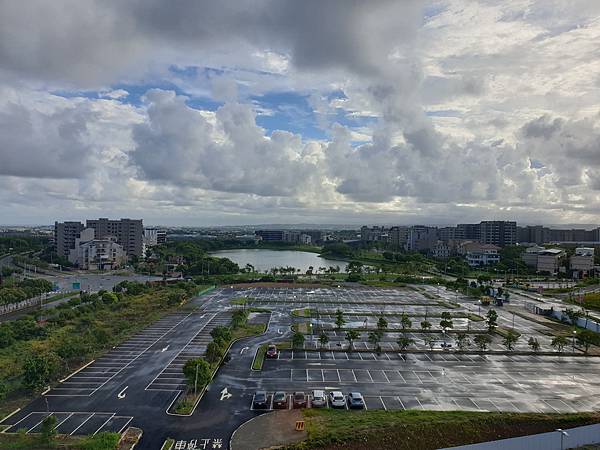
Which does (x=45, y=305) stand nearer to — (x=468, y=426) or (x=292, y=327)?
(x=292, y=327)

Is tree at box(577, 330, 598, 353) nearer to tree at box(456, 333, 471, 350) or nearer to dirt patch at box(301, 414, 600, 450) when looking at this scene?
tree at box(456, 333, 471, 350)

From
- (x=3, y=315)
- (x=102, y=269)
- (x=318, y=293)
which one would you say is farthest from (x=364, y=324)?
(x=102, y=269)

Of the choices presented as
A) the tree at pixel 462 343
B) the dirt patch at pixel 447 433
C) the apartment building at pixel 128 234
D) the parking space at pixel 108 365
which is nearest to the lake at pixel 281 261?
the apartment building at pixel 128 234

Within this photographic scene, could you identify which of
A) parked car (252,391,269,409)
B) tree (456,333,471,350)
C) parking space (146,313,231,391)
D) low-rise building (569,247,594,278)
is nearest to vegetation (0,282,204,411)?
parking space (146,313,231,391)

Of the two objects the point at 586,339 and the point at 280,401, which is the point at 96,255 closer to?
the point at 280,401

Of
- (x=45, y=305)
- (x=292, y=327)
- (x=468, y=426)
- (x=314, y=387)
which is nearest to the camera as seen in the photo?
(x=468, y=426)

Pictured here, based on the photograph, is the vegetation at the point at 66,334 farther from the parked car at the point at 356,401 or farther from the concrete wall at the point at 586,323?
the concrete wall at the point at 586,323

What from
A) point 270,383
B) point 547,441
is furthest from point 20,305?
point 547,441
